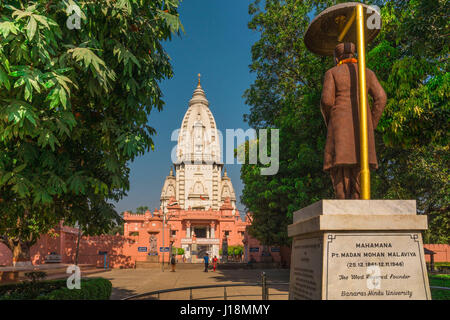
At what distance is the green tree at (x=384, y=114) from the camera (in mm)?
8078

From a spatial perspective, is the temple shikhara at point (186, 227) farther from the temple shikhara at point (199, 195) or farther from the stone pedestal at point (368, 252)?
the stone pedestal at point (368, 252)

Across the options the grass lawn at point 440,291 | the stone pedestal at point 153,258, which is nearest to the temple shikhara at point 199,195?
the stone pedestal at point 153,258

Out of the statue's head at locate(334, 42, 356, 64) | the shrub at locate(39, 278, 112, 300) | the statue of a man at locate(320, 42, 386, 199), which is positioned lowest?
the shrub at locate(39, 278, 112, 300)

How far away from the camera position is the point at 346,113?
4.42 m

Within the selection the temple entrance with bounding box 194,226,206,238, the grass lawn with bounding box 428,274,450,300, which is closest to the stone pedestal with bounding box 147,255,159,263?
the temple entrance with bounding box 194,226,206,238

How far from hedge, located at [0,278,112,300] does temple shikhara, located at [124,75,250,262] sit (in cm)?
2262

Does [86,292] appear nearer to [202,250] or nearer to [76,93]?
[76,93]

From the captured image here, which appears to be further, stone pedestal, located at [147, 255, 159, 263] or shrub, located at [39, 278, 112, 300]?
stone pedestal, located at [147, 255, 159, 263]

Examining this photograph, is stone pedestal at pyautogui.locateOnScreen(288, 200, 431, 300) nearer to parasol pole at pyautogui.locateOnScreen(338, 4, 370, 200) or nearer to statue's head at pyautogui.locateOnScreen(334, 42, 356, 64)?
parasol pole at pyautogui.locateOnScreen(338, 4, 370, 200)

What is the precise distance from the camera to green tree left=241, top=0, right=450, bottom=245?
8078mm

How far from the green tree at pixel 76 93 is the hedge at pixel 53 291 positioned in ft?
5.68
